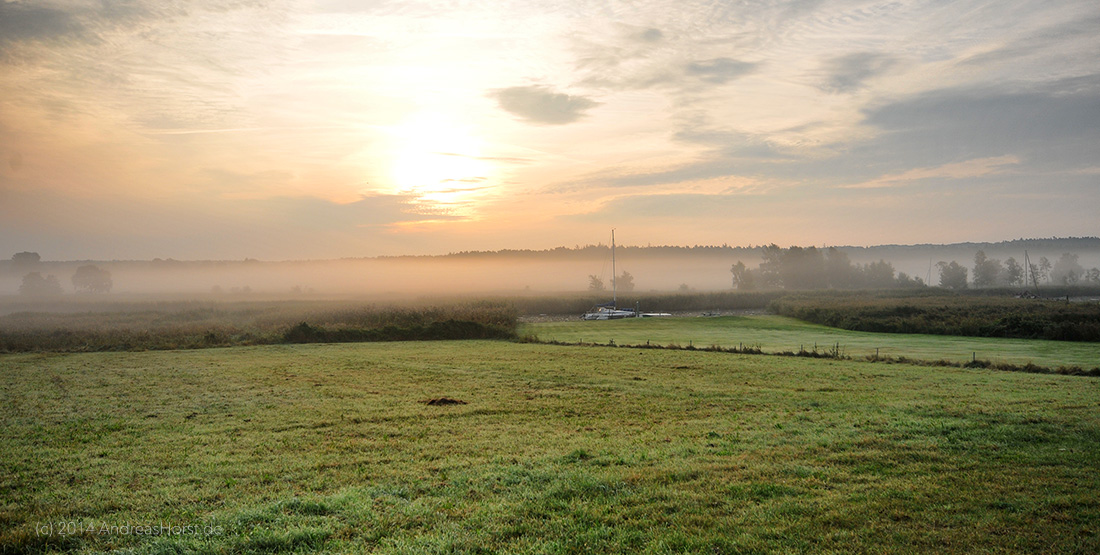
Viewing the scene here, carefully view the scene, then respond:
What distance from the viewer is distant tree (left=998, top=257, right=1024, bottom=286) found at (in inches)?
7136

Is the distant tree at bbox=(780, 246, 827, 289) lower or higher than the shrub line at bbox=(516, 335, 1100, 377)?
higher

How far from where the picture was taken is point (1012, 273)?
184m

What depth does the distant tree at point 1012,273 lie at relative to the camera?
181m

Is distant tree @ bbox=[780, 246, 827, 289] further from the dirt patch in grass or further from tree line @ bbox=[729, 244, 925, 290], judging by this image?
the dirt patch in grass

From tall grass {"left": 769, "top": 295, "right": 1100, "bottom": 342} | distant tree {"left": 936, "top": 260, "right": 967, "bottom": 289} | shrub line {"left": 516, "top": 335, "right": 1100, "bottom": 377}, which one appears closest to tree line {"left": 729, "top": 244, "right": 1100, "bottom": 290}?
distant tree {"left": 936, "top": 260, "right": 967, "bottom": 289}

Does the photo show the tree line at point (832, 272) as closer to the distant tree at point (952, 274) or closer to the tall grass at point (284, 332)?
the distant tree at point (952, 274)

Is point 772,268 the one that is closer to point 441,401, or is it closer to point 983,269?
point 983,269

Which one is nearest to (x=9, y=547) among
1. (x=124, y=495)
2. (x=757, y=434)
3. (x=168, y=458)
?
(x=124, y=495)

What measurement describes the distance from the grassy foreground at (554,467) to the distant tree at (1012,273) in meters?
201

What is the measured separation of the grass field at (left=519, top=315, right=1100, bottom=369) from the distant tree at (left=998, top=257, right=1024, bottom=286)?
524ft

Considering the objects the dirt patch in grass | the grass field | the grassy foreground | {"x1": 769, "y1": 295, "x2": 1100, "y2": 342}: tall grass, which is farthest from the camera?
{"x1": 769, "y1": 295, "x2": 1100, "y2": 342}: tall grass

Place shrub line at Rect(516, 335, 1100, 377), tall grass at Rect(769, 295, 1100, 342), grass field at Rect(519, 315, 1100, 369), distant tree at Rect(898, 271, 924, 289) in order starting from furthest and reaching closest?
1. distant tree at Rect(898, 271, 924, 289)
2. tall grass at Rect(769, 295, 1100, 342)
3. grass field at Rect(519, 315, 1100, 369)
4. shrub line at Rect(516, 335, 1100, 377)

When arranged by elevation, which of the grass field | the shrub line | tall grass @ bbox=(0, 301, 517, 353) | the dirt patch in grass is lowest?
the grass field

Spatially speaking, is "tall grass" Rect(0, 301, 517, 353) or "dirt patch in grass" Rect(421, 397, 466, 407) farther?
"tall grass" Rect(0, 301, 517, 353)
